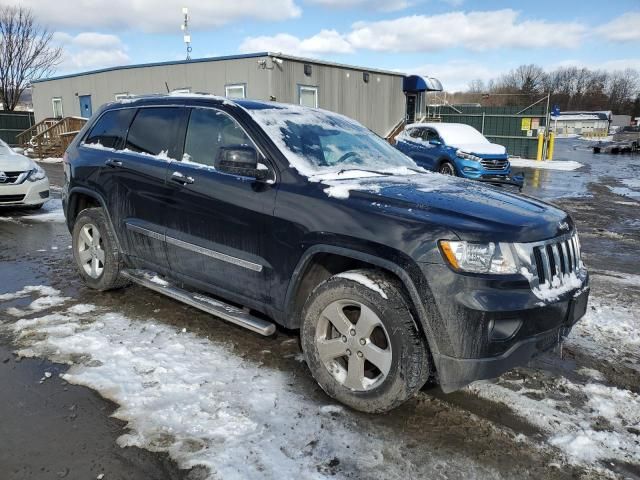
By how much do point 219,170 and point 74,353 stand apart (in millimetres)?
1672

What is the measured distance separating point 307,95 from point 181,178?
16.8 metres

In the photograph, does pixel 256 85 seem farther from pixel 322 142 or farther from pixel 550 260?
pixel 550 260

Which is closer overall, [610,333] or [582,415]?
[582,415]

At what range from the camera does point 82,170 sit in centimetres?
500

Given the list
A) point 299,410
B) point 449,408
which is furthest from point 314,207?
point 449,408

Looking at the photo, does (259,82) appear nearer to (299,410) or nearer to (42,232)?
(42,232)

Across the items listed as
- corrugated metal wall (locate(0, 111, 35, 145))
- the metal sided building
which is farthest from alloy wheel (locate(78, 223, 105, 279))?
corrugated metal wall (locate(0, 111, 35, 145))

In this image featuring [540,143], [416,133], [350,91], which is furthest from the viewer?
[540,143]

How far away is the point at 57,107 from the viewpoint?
2817cm

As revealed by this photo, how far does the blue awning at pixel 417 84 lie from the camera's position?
85.7 ft

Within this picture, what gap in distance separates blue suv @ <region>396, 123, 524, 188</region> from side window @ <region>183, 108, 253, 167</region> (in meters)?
10.4

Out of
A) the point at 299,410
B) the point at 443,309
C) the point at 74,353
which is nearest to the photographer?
the point at 443,309

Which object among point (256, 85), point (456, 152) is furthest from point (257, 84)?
point (456, 152)

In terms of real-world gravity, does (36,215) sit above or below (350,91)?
below
